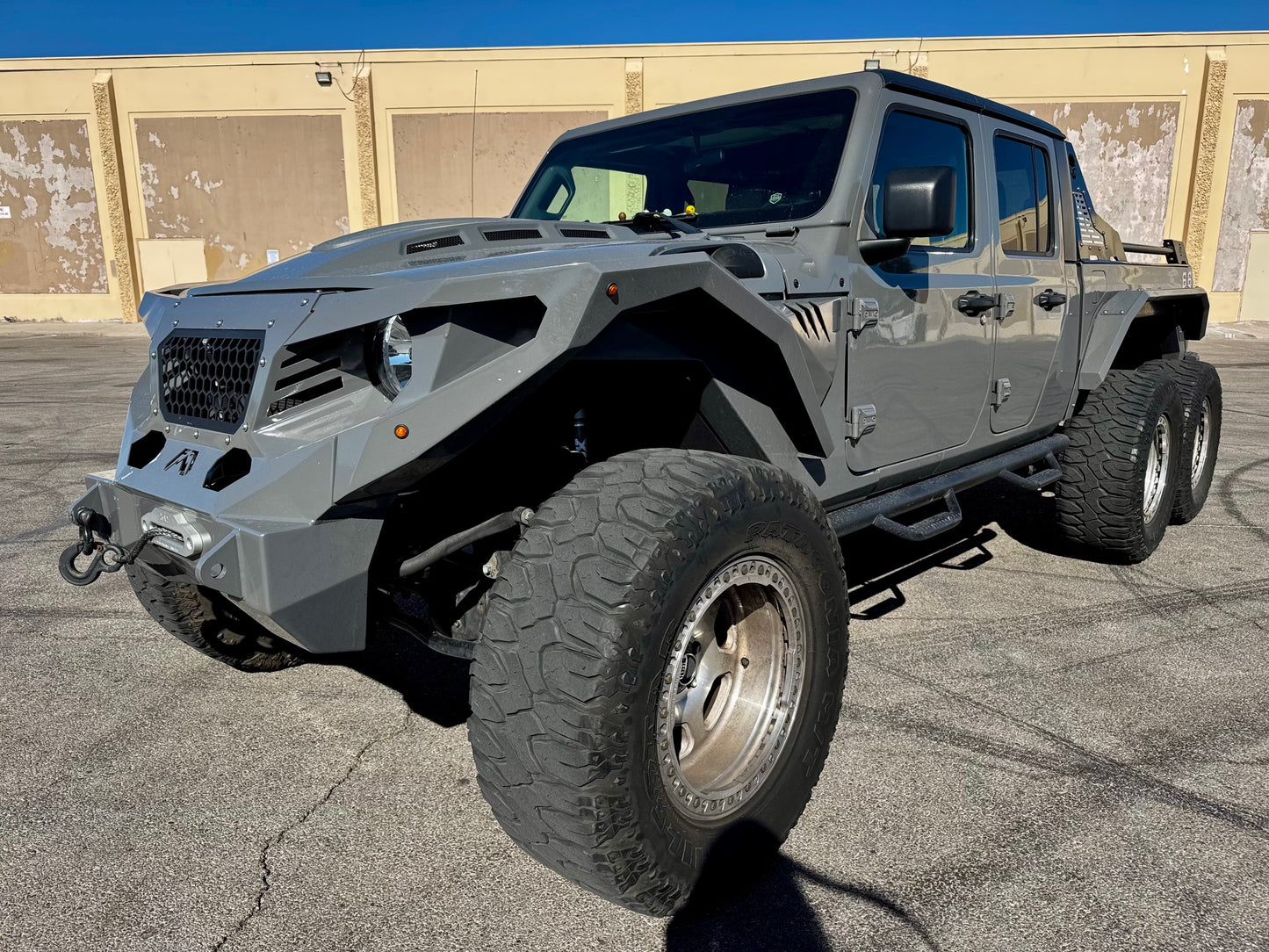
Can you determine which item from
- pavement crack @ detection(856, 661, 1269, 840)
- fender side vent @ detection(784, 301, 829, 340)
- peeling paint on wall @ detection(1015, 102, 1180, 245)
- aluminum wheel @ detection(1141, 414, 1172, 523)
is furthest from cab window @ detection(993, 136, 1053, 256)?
peeling paint on wall @ detection(1015, 102, 1180, 245)

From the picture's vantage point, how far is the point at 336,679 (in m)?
3.44

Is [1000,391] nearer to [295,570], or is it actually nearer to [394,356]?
[394,356]

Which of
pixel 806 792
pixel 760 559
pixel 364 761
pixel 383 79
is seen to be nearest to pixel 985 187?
pixel 760 559

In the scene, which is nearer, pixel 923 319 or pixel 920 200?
pixel 920 200

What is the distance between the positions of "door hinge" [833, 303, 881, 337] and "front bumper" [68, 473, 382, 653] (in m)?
1.52

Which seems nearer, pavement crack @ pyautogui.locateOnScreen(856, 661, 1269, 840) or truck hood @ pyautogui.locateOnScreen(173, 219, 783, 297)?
truck hood @ pyautogui.locateOnScreen(173, 219, 783, 297)

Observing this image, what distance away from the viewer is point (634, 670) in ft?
6.13

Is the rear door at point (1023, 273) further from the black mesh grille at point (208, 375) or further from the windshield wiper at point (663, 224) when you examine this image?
the black mesh grille at point (208, 375)

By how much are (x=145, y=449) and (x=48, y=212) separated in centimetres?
2543

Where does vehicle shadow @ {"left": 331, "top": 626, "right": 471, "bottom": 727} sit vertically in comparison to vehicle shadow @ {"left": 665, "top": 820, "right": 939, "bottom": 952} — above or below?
below

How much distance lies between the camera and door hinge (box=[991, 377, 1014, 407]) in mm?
3732

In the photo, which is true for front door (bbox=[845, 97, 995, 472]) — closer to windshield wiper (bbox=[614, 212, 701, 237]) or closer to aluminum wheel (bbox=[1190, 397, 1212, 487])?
windshield wiper (bbox=[614, 212, 701, 237])

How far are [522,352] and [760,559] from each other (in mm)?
796

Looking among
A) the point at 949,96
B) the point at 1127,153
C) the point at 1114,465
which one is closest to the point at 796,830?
the point at 949,96
